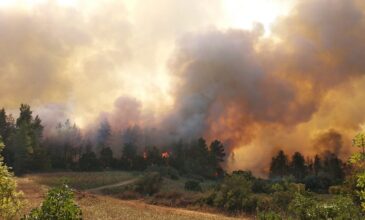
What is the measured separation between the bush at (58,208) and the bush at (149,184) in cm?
6285

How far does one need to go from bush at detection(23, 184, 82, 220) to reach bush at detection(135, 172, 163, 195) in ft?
206

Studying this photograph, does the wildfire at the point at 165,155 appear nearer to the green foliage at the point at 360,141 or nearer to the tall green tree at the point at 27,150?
the tall green tree at the point at 27,150

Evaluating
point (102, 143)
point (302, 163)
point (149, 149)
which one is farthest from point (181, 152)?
point (302, 163)

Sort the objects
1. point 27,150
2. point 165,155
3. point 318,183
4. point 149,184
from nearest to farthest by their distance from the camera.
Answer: point 149,184 → point 318,183 → point 27,150 → point 165,155

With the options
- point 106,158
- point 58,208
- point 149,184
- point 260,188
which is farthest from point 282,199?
point 106,158

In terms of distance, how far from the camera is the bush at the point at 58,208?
1783 centimetres

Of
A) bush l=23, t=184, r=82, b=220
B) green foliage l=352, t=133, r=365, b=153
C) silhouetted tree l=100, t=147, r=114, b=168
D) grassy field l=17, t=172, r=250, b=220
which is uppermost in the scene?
silhouetted tree l=100, t=147, r=114, b=168

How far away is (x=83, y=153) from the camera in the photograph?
12194cm

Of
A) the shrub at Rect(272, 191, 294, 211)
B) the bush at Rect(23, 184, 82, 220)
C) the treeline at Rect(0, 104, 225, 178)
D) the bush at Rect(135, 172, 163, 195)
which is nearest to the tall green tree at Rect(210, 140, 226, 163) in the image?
the treeline at Rect(0, 104, 225, 178)

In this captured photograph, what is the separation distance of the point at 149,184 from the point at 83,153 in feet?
151

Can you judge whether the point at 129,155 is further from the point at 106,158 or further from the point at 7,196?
the point at 7,196

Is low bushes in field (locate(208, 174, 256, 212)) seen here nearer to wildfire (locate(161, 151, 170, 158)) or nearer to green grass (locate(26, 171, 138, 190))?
green grass (locate(26, 171, 138, 190))

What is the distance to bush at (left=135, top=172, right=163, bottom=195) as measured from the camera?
266ft

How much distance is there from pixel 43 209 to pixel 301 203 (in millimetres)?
17331
